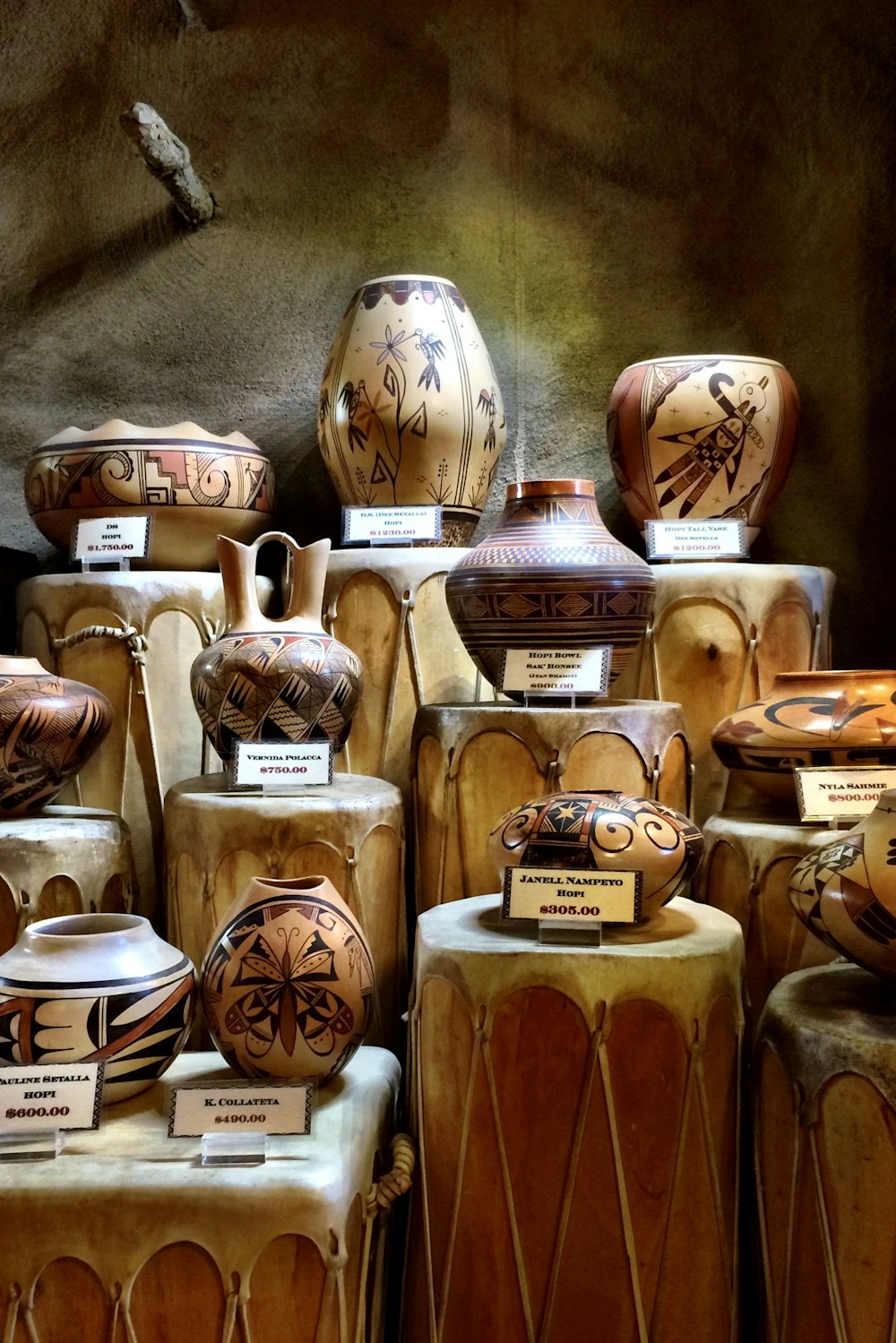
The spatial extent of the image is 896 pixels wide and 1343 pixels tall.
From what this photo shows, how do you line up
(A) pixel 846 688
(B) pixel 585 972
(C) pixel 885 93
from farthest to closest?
(C) pixel 885 93
(A) pixel 846 688
(B) pixel 585 972

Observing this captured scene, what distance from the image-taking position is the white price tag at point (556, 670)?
213cm

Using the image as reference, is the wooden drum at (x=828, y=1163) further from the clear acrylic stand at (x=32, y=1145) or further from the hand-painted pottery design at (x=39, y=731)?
the hand-painted pottery design at (x=39, y=731)

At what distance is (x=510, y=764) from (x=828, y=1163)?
90cm

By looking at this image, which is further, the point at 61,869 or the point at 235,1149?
the point at 61,869

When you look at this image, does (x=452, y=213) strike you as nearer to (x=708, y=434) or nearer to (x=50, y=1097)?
(x=708, y=434)

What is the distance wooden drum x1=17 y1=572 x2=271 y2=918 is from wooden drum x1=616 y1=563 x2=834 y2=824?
3.45 ft

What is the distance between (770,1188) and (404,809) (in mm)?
1163

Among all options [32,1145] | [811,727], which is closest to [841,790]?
[811,727]

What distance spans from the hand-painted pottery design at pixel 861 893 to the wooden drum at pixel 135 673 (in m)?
1.45

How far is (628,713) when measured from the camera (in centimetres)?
211

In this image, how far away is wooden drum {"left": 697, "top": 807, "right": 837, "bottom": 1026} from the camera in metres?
1.96

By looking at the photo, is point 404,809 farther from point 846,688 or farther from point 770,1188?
point 770,1188

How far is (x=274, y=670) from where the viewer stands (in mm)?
2133

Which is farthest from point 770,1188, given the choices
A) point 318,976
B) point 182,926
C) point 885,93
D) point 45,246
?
point 45,246
